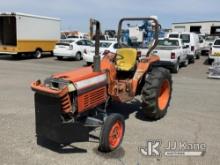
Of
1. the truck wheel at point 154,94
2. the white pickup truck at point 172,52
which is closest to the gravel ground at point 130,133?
the truck wheel at point 154,94

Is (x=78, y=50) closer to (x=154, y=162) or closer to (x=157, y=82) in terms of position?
(x=157, y=82)

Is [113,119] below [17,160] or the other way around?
the other way around

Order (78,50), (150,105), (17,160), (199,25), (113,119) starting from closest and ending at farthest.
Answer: (17,160), (113,119), (150,105), (78,50), (199,25)

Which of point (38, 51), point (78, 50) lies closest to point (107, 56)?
point (78, 50)

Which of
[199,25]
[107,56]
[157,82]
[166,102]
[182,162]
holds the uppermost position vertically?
[199,25]

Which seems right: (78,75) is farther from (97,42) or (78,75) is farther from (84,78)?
(97,42)

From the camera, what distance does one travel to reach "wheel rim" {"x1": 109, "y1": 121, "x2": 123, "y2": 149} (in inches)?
198

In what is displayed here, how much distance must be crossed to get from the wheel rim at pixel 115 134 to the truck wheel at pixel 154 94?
45.2 inches

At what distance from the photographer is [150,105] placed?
6.21m

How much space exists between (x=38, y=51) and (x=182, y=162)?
1856 cm

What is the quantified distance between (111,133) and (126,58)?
211 centimetres

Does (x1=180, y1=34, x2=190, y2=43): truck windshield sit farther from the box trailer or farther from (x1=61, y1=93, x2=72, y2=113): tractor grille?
(x1=61, y1=93, x2=72, y2=113): tractor grille

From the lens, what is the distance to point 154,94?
6219mm

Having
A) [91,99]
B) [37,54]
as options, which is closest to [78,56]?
[37,54]
